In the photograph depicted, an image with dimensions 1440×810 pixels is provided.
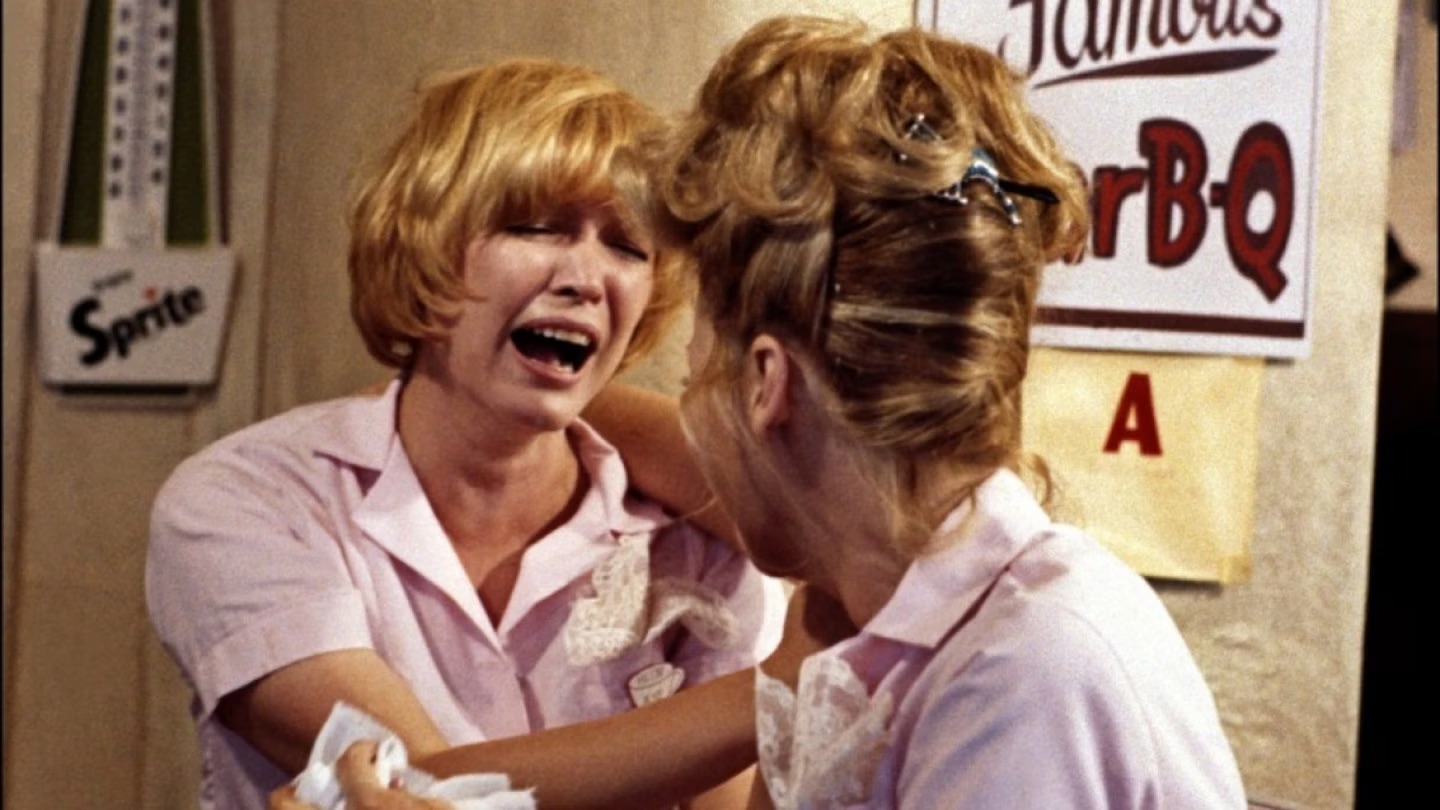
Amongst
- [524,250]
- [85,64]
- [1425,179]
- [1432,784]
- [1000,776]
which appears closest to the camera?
[1000,776]

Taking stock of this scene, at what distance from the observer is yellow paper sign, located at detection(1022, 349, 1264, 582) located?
4.48 feet

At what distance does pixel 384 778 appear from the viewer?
102cm

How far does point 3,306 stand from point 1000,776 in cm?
73

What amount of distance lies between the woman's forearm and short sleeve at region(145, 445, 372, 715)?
0.11m

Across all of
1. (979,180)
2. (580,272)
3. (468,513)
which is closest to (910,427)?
(979,180)

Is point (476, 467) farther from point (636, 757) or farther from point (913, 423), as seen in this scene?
point (913, 423)

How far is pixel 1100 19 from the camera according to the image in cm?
134

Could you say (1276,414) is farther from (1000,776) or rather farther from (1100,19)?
(1000,776)

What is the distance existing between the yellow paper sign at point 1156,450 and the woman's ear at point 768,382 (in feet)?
1.46

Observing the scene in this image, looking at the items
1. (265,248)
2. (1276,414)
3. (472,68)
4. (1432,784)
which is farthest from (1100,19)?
(1432,784)

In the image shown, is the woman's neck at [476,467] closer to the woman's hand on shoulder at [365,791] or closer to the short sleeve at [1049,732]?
the woman's hand on shoulder at [365,791]

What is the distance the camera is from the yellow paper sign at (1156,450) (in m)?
1.37

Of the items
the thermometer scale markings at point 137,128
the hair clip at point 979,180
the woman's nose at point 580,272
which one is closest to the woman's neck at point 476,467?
the woman's nose at point 580,272

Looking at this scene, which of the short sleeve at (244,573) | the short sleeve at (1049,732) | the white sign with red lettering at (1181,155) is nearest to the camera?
the short sleeve at (1049,732)
